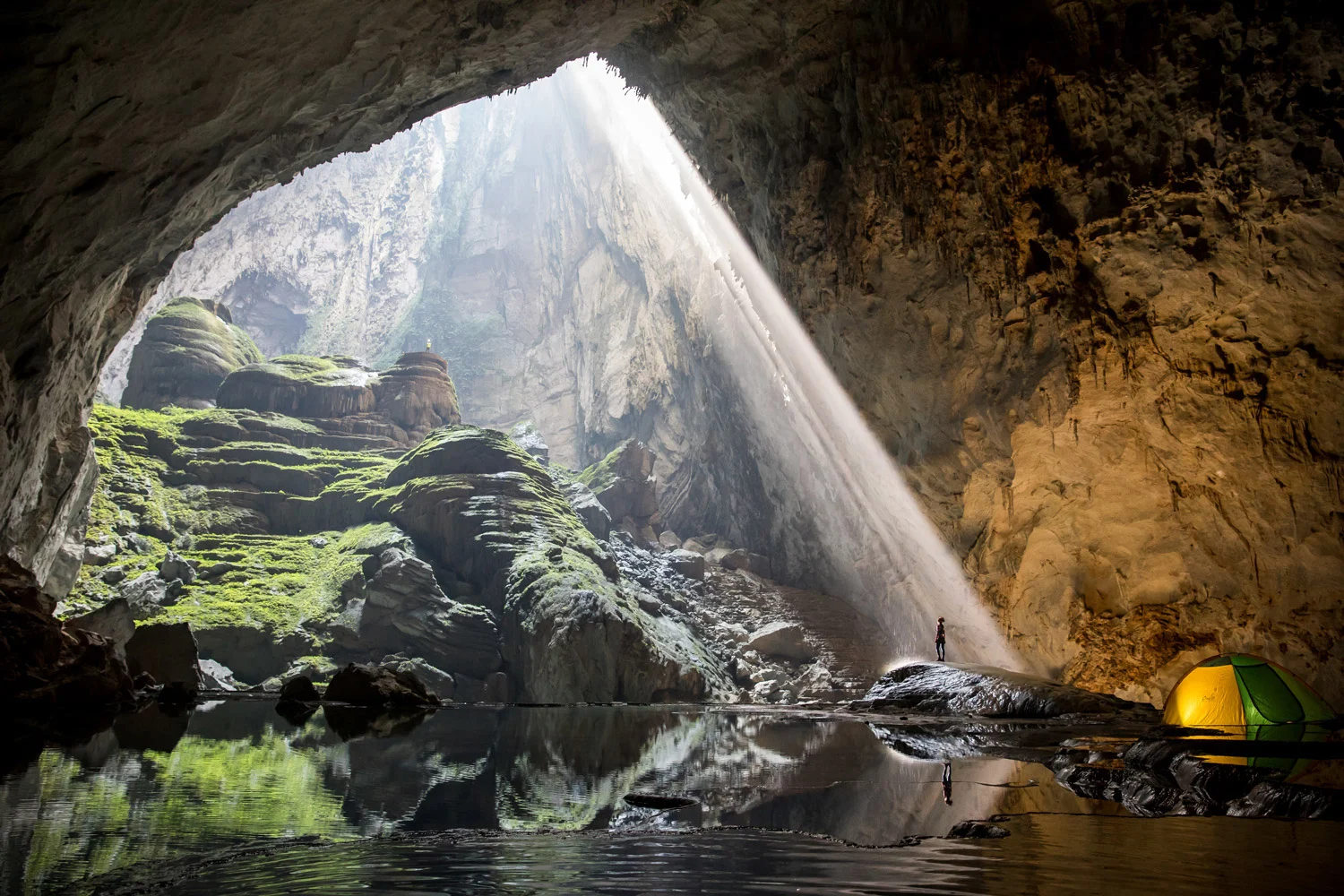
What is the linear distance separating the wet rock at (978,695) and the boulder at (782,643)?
2727cm

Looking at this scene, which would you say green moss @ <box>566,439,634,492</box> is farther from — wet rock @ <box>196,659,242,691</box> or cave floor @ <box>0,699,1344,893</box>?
cave floor @ <box>0,699,1344,893</box>

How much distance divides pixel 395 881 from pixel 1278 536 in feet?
51.3

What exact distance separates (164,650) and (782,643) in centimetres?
3342

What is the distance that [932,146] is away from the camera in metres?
15.4

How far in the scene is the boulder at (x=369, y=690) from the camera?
628 inches

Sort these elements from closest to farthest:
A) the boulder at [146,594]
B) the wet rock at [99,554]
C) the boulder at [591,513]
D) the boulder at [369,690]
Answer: the boulder at [369,690] < the boulder at [146,594] < the wet rock at [99,554] < the boulder at [591,513]

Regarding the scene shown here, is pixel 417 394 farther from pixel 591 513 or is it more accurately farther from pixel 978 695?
pixel 978 695

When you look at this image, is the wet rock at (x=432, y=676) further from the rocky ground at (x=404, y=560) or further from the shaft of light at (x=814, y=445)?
the shaft of light at (x=814, y=445)

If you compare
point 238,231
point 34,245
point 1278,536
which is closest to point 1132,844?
point 1278,536

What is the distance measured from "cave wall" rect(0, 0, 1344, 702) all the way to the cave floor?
765 centimetres

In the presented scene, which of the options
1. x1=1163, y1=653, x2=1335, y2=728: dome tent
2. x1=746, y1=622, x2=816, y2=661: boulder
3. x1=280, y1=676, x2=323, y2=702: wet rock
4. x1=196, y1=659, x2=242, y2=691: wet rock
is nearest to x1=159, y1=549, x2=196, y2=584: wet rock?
x1=196, y1=659, x2=242, y2=691: wet rock

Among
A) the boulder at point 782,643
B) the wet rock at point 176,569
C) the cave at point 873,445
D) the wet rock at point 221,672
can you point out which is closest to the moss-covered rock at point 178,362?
the wet rock at point 176,569

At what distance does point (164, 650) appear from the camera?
16.8 meters

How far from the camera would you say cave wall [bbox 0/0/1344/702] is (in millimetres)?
11094
